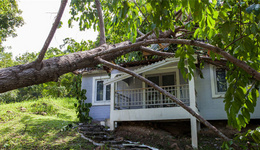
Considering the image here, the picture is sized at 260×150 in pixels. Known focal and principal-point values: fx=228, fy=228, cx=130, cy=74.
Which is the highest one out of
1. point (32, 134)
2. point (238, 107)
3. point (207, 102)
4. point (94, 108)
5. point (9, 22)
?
point (9, 22)

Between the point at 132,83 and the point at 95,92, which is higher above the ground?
the point at 132,83

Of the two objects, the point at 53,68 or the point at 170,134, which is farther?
the point at 170,134

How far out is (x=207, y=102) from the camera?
34.7 feet

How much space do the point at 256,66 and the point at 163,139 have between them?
6.42 metres

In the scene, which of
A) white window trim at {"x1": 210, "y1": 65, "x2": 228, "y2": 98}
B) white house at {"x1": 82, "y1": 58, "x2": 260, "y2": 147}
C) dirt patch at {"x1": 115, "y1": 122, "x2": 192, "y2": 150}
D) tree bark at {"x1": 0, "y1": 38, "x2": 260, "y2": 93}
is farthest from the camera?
white window trim at {"x1": 210, "y1": 65, "x2": 228, "y2": 98}

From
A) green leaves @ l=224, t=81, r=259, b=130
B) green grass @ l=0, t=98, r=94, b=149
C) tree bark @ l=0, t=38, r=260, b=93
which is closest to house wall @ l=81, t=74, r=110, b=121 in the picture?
green grass @ l=0, t=98, r=94, b=149

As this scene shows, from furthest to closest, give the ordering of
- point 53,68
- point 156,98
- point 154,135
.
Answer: point 156,98 < point 154,135 < point 53,68

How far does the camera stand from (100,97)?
1391 cm

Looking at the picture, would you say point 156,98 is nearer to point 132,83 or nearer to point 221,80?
point 132,83

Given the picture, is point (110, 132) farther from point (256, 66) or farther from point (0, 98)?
point (0, 98)

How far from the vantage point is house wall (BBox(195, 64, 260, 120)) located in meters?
10.3

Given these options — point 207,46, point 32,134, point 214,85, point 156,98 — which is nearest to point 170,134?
point 156,98

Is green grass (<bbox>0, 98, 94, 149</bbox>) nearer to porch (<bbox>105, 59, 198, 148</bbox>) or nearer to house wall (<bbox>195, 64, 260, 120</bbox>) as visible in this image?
porch (<bbox>105, 59, 198, 148</bbox>)

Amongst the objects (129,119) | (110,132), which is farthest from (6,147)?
(129,119)
